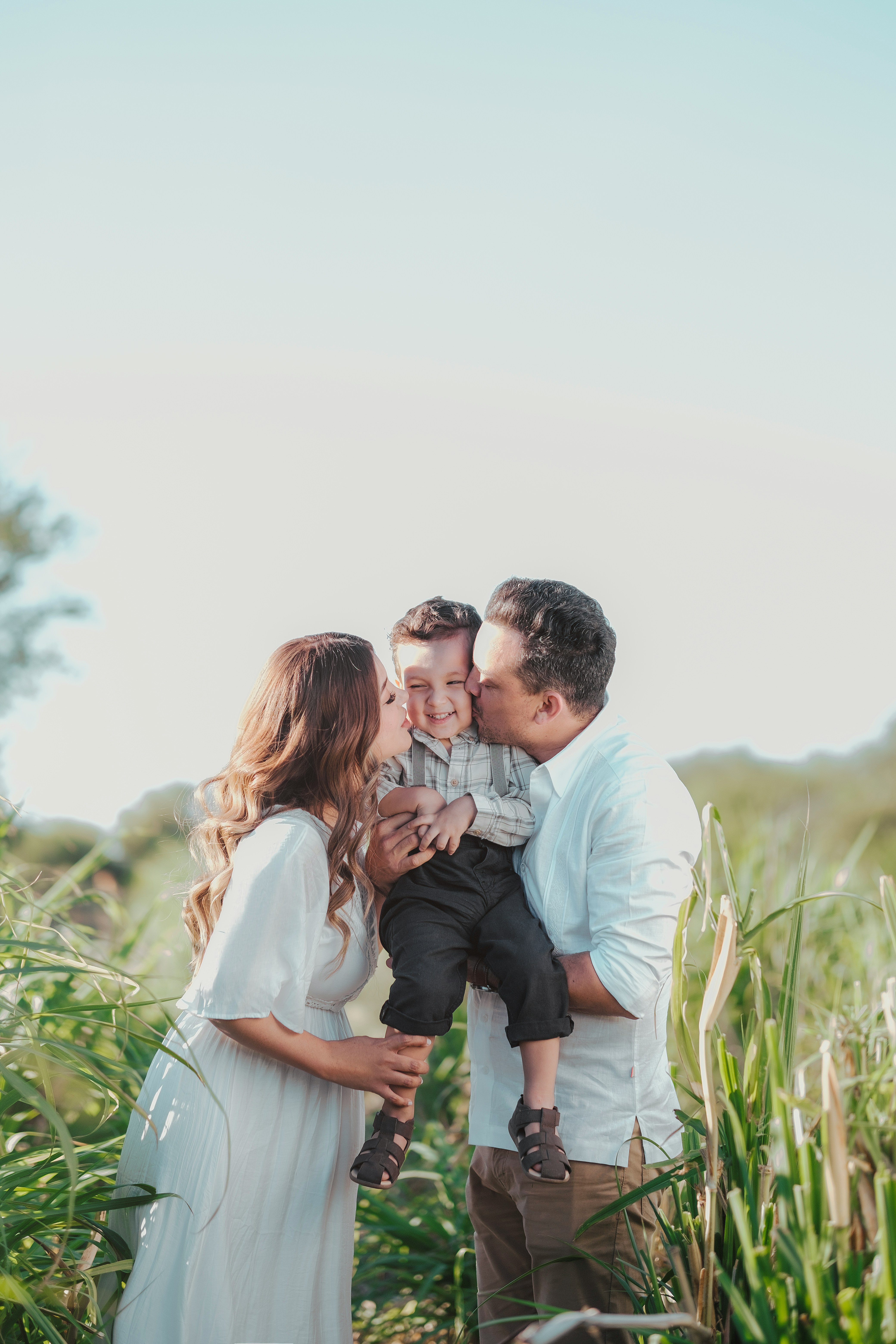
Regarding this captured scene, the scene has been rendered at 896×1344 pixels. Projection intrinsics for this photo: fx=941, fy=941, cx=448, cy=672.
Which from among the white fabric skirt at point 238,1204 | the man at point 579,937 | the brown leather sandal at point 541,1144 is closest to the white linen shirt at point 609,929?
the man at point 579,937

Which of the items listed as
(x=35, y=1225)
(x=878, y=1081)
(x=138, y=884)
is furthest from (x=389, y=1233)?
(x=138, y=884)

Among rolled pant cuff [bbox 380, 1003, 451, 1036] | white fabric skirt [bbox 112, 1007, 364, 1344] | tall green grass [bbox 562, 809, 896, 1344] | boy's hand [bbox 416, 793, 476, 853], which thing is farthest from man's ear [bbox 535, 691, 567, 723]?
white fabric skirt [bbox 112, 1007, 364, 1344]

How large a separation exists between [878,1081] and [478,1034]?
1.30 metres

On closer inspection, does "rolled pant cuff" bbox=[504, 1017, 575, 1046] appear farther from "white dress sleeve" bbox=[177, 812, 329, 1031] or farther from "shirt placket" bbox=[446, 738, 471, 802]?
"shirt placket" bbox=[446, 738, 471, 802]

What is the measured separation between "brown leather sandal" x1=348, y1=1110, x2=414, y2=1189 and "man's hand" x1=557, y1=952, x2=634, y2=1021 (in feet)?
1.54

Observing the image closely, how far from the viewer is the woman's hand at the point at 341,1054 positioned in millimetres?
1954

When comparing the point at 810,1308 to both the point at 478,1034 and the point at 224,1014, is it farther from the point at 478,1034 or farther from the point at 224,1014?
the point at 478,1034

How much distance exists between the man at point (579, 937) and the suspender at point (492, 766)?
0.13 feet

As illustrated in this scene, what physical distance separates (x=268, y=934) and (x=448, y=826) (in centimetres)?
56

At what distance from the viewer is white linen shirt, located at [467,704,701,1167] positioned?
84.7 inches

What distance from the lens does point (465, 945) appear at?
2295 millimetres

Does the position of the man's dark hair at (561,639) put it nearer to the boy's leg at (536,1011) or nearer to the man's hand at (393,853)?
the man's hand at (393,853)

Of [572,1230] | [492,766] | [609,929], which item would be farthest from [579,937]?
[572,1230]

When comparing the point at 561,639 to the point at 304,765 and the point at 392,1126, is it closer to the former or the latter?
the point at 304,765
